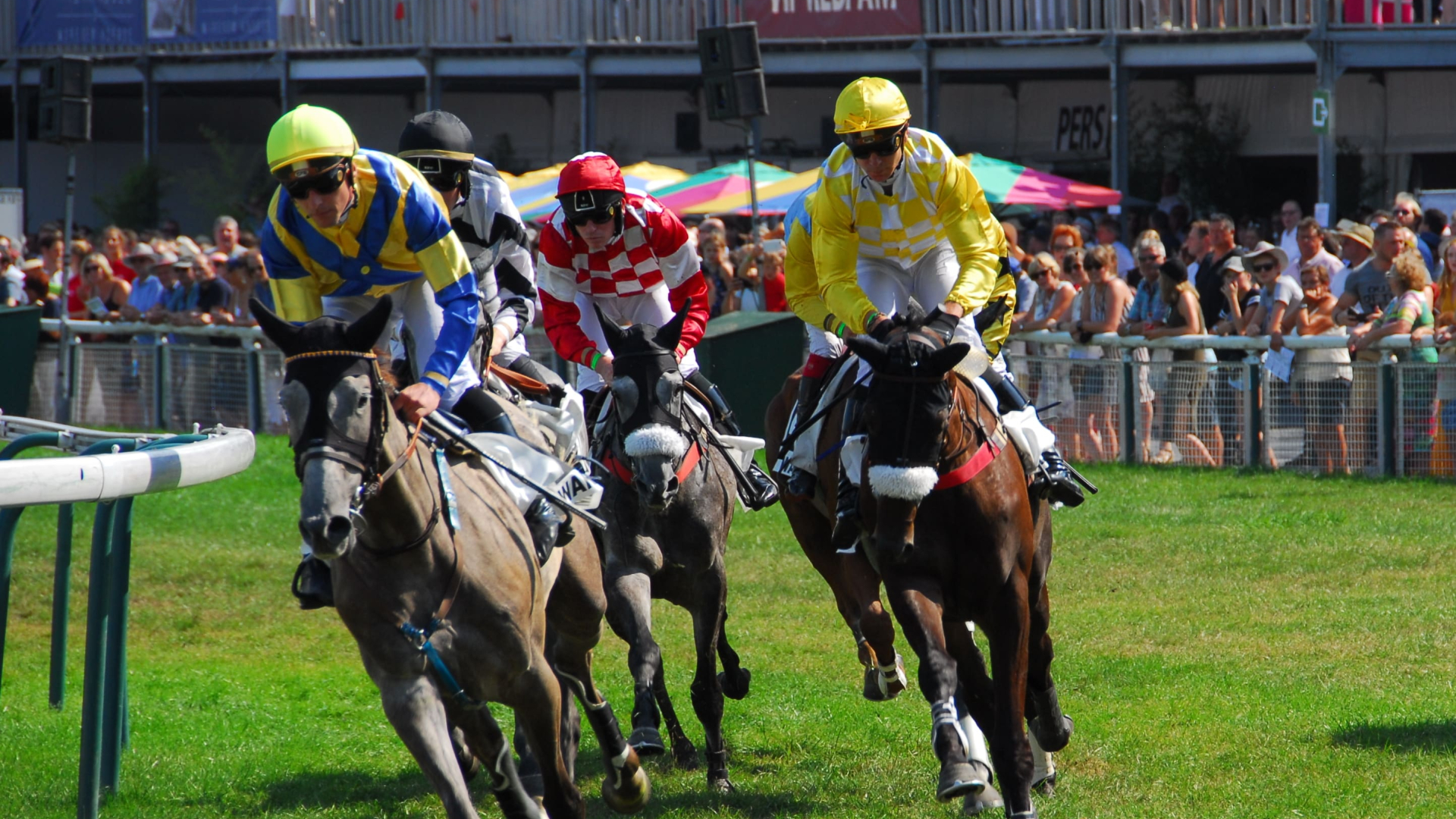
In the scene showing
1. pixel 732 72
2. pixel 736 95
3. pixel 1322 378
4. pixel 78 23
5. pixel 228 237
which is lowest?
pixel 1322 378

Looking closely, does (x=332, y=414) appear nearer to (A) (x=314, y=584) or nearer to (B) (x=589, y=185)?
(A) (x=314, y=584)

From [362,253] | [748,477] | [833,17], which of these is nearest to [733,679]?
[748,477]

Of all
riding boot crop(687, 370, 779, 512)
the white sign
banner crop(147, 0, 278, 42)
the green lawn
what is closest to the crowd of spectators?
the green lawn

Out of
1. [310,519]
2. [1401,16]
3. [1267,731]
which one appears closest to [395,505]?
[310,519]

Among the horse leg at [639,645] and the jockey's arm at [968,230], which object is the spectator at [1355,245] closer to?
the jockey's arm at [968,230]

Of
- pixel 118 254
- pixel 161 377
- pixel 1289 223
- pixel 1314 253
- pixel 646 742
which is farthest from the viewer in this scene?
pixel 118 254

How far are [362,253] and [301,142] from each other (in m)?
0.49

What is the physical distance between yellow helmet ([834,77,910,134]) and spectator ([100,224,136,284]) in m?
14.4

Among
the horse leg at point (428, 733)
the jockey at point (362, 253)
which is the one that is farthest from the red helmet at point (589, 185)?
the horse leg at point (428, 733)

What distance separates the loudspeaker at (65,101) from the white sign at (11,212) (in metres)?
6.01

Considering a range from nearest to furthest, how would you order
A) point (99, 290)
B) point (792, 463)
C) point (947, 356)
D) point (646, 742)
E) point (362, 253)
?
point (362, 253)
point (947, 356)
point (646, 742)
point (792, 463)
point (99, 290)

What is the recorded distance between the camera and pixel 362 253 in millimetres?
5176

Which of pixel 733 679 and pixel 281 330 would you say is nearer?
pixel 281 330

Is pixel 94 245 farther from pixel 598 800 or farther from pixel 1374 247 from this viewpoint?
pixel 598 800
